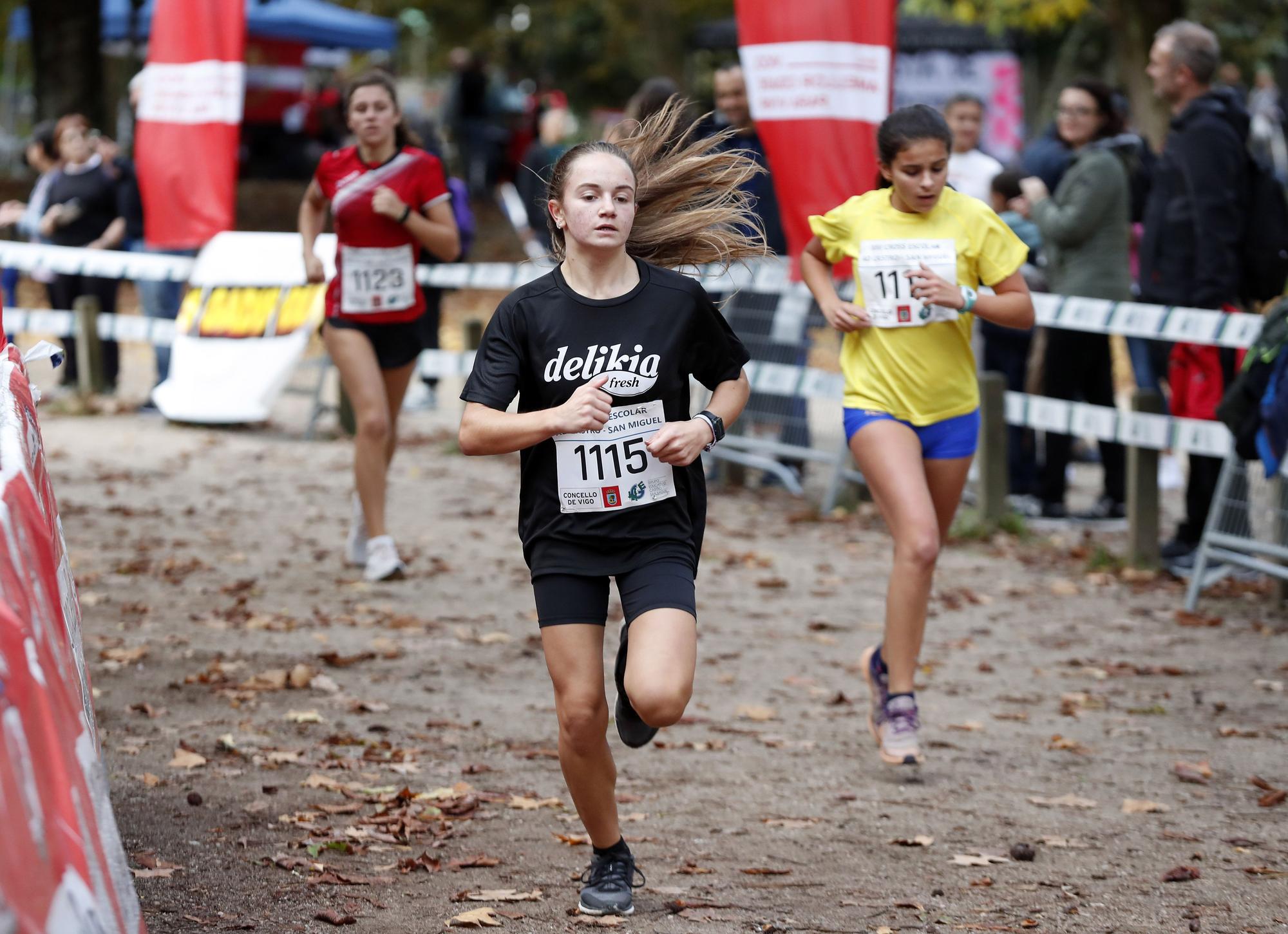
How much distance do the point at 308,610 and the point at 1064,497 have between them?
487 cm

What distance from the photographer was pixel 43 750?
102 inches

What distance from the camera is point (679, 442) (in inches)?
161

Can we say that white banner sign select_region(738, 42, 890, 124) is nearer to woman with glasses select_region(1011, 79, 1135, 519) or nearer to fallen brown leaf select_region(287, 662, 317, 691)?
woman with glasses select_region(1011, 79, 1135, 519)

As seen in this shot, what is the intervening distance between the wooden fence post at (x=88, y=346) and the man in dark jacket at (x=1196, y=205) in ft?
30.9

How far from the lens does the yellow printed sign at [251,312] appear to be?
1357cm

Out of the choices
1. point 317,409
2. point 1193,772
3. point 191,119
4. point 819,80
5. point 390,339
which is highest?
point 819,80

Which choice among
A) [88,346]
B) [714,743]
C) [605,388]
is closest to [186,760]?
[714,743]

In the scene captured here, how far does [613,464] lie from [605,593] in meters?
0.34

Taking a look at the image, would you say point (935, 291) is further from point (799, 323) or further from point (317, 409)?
point (317, 409)

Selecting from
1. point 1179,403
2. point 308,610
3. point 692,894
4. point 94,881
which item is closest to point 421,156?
point 308,610

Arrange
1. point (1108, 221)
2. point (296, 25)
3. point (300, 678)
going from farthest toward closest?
point (296, 25) < point (1108, 221) < point (300, 678)

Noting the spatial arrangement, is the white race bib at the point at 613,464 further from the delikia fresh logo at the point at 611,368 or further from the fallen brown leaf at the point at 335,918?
the fallen brown leaf at the point at 335,918

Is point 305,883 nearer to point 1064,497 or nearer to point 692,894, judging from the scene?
point 692,894

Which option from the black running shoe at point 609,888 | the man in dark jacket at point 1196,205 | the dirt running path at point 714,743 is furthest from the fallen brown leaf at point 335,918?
the man in dark jacket at point 1196,205
